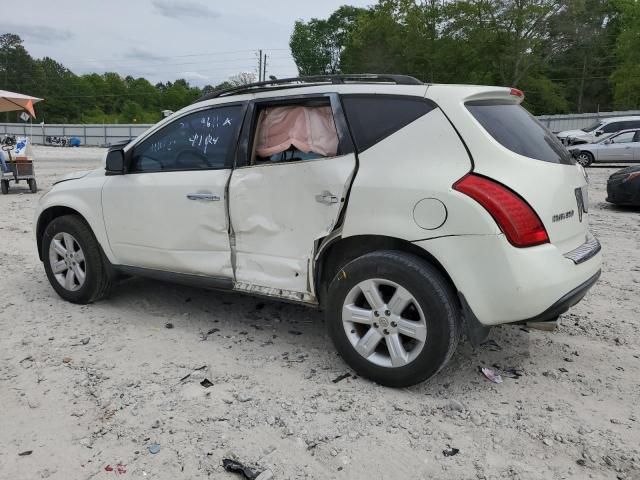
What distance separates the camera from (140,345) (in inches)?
151

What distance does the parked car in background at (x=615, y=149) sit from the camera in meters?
18.2

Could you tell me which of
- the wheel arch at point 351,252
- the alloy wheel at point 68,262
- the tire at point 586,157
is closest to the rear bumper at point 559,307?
the wheel arch at point 351,252

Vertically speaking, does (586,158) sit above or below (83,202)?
below

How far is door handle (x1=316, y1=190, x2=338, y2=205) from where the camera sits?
328cm

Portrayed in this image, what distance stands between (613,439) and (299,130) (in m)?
2.53

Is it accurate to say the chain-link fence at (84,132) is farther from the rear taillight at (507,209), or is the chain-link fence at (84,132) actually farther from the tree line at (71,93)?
the rear taillight at (507,209)

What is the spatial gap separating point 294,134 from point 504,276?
5.47 ft

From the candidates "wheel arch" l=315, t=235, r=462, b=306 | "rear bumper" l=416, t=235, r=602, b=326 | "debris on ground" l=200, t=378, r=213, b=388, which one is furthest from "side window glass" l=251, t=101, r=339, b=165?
"debris on ground" l=200, t=378, r=213, b=388

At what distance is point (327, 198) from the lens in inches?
130

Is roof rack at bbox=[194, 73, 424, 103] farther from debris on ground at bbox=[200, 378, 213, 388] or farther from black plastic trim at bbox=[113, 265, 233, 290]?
debris on ground at bbox=[200, 378, 213, 388]

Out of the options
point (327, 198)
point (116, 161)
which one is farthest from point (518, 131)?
point (116, 161)

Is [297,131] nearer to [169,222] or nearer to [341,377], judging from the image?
[169,222]

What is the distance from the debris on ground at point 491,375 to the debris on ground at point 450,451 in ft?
2.64

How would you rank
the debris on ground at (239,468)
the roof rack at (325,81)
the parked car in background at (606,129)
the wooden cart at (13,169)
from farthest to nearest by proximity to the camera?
the parked car in background at (606,129) < the wooden cart at (13,169) < the roof rack at (325,81) < the debris on ground at (239,468)
